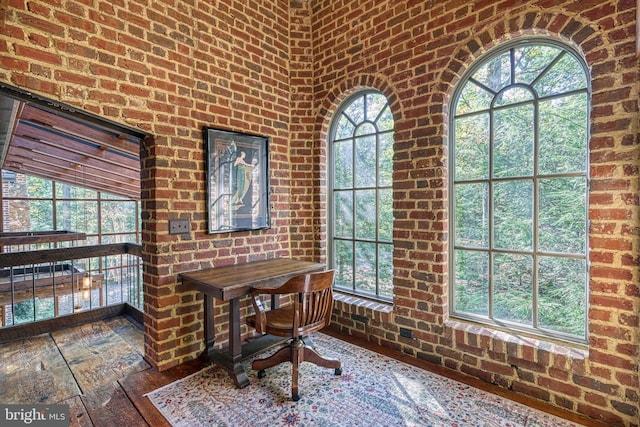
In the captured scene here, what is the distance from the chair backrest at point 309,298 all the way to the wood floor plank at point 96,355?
1.32 m

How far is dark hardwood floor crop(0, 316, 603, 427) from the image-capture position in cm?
179

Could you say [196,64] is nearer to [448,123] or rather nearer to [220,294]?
[220,294]

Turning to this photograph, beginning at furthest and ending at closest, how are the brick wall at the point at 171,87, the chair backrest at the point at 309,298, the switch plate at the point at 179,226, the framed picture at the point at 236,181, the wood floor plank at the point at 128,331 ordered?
the wood floor plank at the point at 128,331 → the framed picture at the point at 236,181 → the switch plate at the point at 179,226 → the chair backrest at the point at 309,298 → the brick wall at the point at 171,87

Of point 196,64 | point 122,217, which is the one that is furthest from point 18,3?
point 122,217

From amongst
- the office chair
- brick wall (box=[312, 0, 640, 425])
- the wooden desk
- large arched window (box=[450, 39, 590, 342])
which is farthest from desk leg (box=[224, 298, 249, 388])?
large arched window (box=[450, 39, 590, 342])

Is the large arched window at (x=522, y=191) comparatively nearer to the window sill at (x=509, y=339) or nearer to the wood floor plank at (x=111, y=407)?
the window sill at (x=509, y=339)

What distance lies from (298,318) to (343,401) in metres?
0.59

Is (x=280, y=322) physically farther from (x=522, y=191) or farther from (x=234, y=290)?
(x=522, y=191)

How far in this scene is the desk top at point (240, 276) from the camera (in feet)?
6.68

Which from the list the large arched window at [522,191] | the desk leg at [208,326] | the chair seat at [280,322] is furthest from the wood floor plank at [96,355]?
the large arched window at [522,191]

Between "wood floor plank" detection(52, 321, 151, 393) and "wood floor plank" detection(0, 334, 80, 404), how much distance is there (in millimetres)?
56

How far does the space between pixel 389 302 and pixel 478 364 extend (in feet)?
2.72

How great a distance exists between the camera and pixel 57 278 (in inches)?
190

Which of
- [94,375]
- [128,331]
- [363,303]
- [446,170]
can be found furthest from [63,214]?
[446,170]
